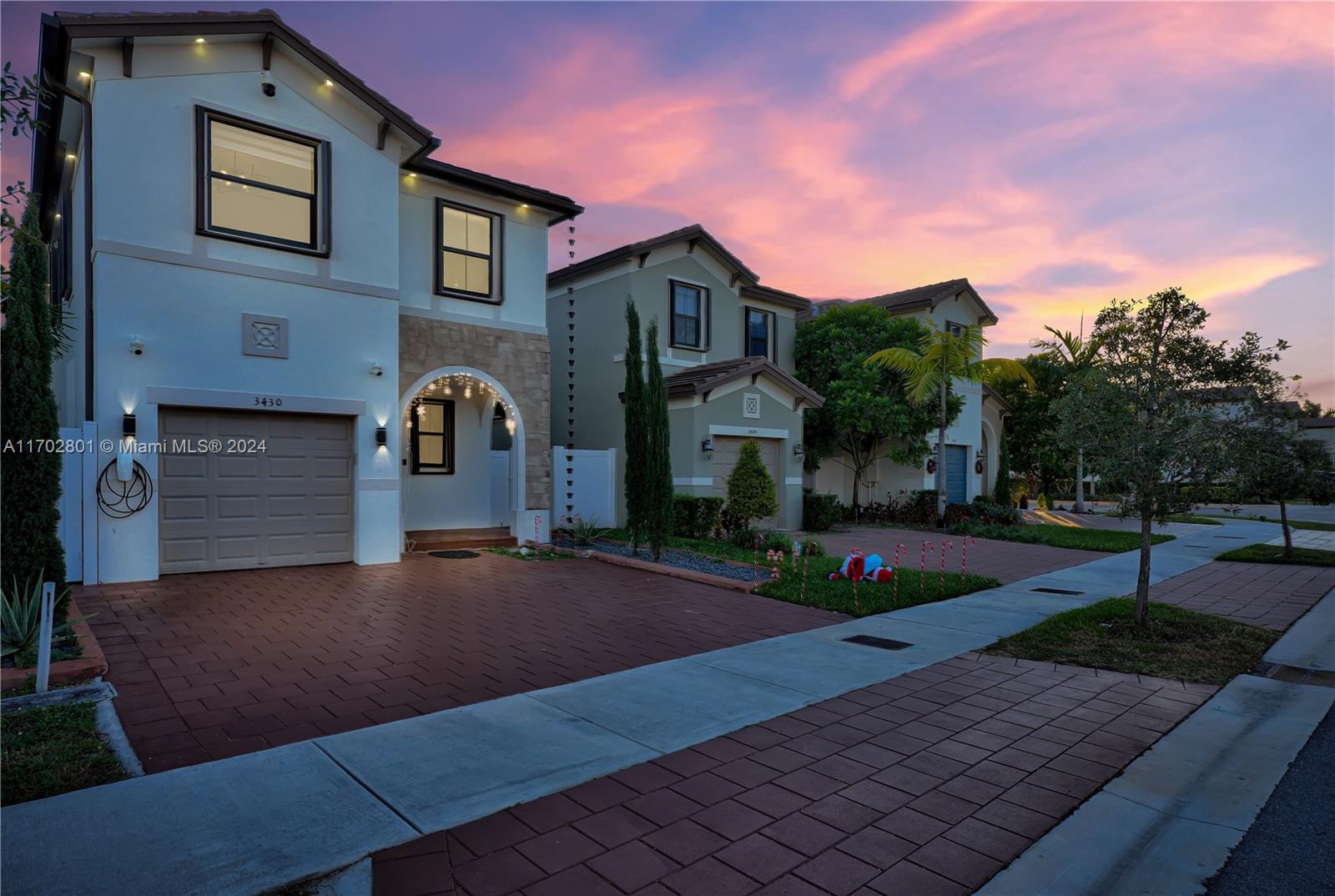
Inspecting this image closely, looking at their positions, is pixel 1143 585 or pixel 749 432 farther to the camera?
pixel 749 432

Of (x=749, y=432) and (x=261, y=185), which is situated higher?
(x=261, y=185)

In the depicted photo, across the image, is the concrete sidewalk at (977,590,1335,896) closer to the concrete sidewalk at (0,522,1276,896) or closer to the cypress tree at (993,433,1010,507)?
the concrete sidewalk at (0,522,1276,896)

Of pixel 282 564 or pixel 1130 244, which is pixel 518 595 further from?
pixel 1130 244

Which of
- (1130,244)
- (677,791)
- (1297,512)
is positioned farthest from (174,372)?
(1297,512)

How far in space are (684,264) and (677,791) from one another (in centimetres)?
1663

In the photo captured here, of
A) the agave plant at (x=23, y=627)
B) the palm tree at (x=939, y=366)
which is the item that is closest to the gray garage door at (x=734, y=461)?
the palm tree at (x=939, y=366)

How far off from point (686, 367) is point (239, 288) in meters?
11.0

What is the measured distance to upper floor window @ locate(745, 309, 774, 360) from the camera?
70.4 ft

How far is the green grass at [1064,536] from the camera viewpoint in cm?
1587

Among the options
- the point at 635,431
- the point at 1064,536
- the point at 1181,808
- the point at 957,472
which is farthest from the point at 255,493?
the point at 957,472

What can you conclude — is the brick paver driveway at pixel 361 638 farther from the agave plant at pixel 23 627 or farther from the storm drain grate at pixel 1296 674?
the storm drain grate at pixel 1296 674

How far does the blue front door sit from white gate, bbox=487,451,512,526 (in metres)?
15.1

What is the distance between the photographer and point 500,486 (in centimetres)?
1683

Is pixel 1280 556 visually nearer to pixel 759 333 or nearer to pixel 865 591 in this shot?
pixel 865 591
